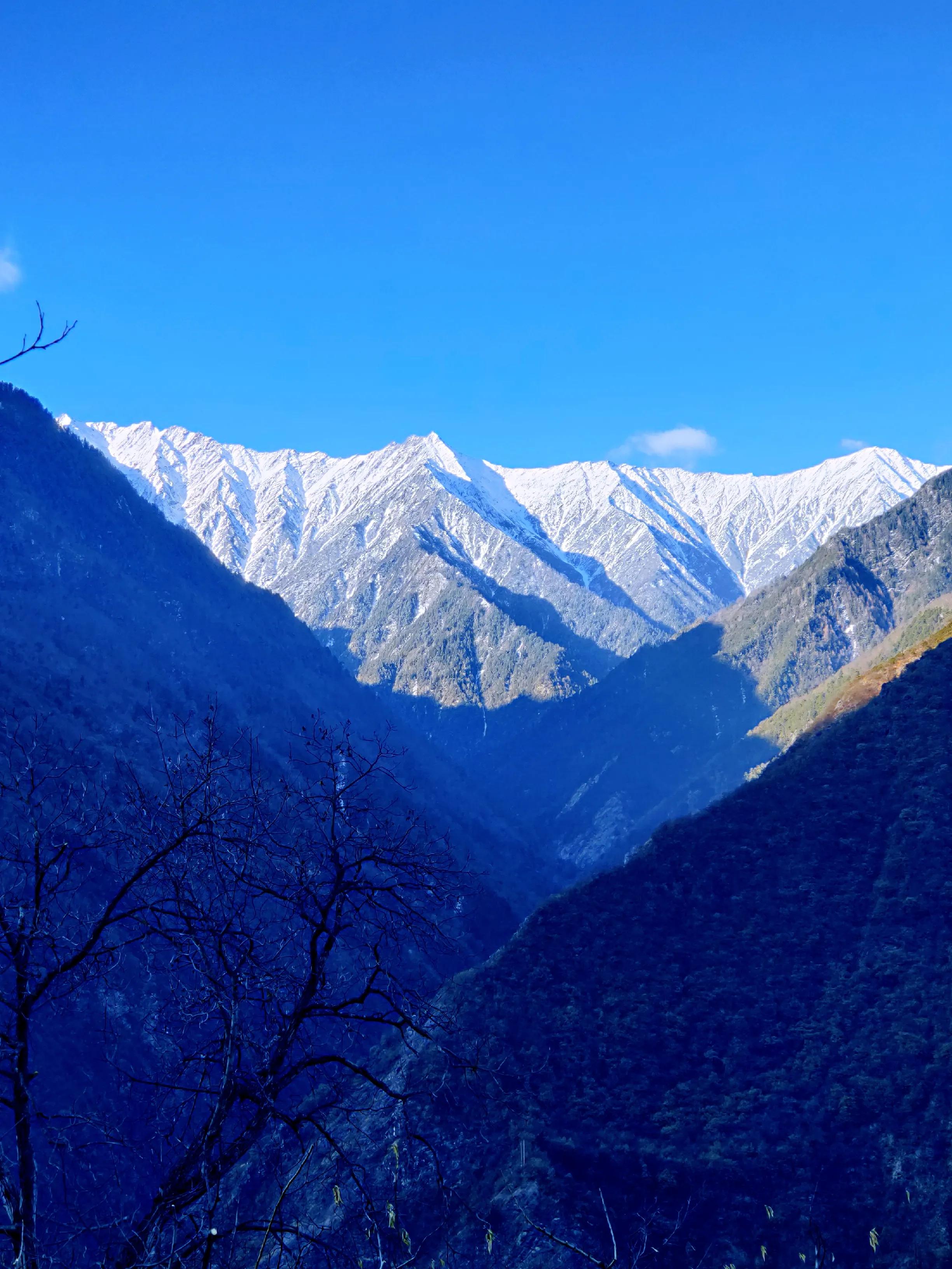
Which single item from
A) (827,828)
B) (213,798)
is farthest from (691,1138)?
(213,798)

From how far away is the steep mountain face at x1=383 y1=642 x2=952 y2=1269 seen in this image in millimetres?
55906

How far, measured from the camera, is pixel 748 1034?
239 feet

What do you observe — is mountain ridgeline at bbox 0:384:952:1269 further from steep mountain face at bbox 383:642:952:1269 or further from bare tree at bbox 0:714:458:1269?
steep mountain face at bbox 383:642:952:1269

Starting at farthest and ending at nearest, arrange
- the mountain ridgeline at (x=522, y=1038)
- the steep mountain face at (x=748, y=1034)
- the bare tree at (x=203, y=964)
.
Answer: the steep mountain face at (x=748, y=1034) < the mountain ridgeline at (x=522, y=1038) < the bare tree at (x=203, y=964)

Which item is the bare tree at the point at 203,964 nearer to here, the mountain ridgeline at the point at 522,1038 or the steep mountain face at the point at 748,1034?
the mountain ridgeline at the point at 522,1038

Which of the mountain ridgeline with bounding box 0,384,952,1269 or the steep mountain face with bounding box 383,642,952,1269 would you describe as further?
the steep mountain face with bounding box 383,642,952,1269

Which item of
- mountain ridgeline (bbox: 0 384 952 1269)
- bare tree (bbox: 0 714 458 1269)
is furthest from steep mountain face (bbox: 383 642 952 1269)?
bare tree (bbox: 0 714 458 1269)

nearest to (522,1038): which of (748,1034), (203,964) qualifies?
(748,1034)

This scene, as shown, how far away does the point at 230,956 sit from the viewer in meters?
9.15

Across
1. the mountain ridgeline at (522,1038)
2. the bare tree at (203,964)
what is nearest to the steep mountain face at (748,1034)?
the mountain ridgeline at (522,1038)

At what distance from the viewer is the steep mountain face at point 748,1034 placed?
55.9 m

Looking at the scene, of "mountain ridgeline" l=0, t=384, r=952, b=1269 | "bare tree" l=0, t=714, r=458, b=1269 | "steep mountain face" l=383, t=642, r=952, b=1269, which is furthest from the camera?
"steep mountain face" l=383, t=642, r=952, b=1269

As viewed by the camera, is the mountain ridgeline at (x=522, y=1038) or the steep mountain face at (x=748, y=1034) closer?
the mountain ridgeline at (x=522, y=1038)

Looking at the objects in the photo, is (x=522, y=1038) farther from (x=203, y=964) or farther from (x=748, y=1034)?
(x=203, y=964)
